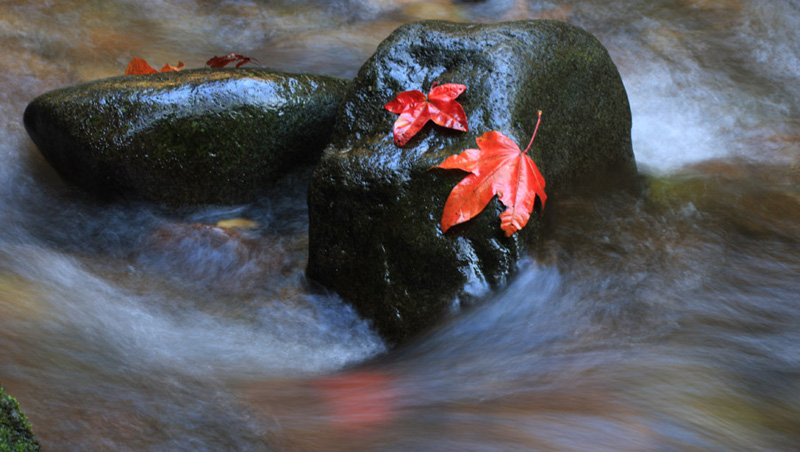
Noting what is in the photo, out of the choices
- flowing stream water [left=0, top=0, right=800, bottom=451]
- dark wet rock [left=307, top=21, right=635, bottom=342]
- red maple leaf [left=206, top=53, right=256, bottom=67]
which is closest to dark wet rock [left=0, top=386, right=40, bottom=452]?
flowing stream water [left=0, top=0, right=800, bottom=451]

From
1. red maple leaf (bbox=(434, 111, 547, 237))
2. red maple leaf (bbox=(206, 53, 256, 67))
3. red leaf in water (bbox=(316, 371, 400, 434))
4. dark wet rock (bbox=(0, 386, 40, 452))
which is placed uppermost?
red maple leaf (bbox=(206, 53, 256, 67))

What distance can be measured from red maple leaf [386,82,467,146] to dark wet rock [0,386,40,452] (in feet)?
5.97

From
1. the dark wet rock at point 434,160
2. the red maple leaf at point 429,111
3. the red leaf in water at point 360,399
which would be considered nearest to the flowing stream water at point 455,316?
the red leaf in water at point 360,399

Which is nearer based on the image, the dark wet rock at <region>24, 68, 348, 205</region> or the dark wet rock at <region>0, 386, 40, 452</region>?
the dark wet rock at <region>0, 386, 40, 452</region>

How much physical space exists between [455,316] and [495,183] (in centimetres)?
57

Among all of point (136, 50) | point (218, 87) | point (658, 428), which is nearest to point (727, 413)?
point (658, 428)

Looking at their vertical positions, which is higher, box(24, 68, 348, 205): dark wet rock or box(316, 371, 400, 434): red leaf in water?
box(24, 68, 348, 205): dark wet rock

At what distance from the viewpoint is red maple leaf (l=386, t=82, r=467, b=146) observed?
9.42ft

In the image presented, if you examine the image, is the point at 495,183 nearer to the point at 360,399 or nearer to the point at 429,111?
the point at 429,111

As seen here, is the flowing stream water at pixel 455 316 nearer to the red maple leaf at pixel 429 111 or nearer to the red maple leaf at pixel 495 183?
the red maple leaf at pixel 495 183

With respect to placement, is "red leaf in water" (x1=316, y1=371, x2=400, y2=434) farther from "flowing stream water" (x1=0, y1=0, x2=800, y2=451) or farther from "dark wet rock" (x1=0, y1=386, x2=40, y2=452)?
"dark wet rock" (x1=0, y1=386, x2=40, y2=452)

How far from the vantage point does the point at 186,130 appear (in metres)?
3.70

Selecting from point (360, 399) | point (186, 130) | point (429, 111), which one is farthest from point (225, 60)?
point (360, 399)

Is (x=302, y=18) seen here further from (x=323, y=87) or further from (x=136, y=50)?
(x=323, y=87)
